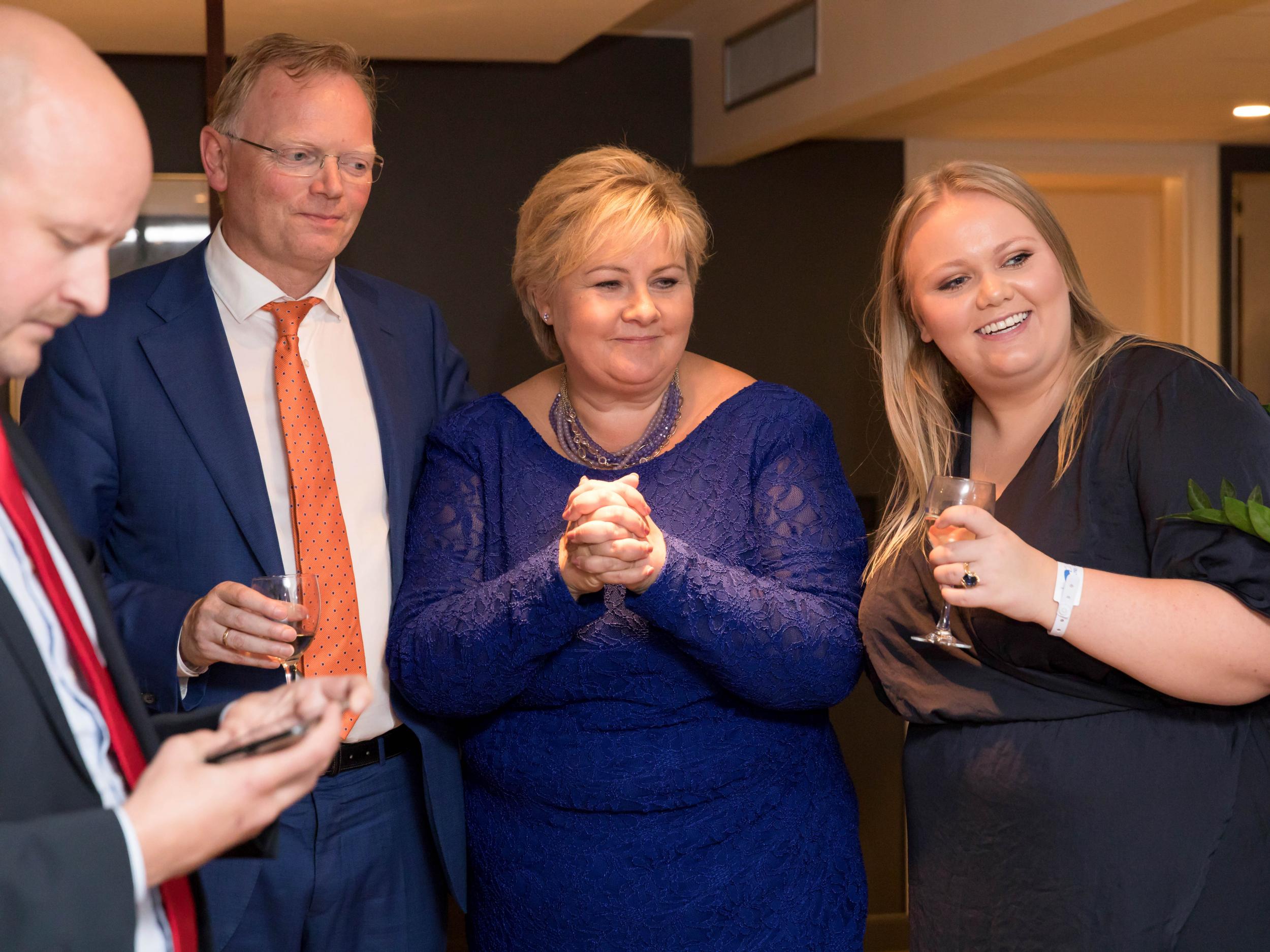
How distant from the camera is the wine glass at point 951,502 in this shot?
1747 mm

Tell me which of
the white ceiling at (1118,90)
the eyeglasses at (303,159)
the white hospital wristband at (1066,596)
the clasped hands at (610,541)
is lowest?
the white hospital wristband at (1066,596)

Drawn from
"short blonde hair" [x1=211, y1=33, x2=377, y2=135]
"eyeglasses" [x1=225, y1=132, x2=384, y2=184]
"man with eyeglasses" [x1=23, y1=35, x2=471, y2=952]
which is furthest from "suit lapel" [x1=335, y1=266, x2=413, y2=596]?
"short blonde hair" [x1=211, y1=33, x2=377, y2=135]

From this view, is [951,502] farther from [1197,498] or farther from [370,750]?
[370,750]

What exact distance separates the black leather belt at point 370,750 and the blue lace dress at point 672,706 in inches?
4.9

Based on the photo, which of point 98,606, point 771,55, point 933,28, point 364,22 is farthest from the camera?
point 771,55

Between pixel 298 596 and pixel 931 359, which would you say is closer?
pixel 298 596

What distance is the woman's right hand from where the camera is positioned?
1.81 m

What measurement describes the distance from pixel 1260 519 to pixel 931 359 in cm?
77

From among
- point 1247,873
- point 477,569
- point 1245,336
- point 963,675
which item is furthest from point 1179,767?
point 1245,336

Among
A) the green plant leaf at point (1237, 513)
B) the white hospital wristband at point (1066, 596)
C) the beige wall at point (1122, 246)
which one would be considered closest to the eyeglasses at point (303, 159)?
the white hospital wristband at point (1066, 596)

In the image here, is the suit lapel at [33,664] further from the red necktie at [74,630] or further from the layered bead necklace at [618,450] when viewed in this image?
the layered bead necklace at [618,450]

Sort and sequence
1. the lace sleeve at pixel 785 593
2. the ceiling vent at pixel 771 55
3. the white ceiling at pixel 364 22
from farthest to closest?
the ceiling vent at pixel 771 55, the white ceiling at pixel 364 22, the lace sleeve at pixel 785 593

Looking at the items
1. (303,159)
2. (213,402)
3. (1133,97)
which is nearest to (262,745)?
(213,402)

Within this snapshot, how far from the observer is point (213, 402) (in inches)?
83.7
